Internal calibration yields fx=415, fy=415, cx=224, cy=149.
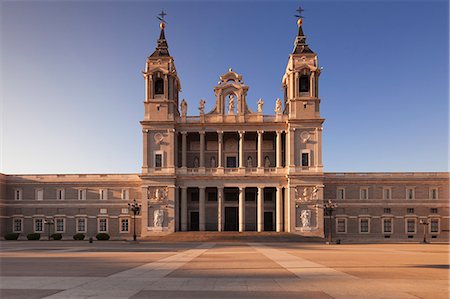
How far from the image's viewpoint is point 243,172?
67.1 m

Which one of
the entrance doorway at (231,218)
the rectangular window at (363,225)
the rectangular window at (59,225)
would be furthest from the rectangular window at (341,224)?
the rectangular window at (59,225)

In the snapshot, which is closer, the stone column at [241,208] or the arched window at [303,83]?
the stone column at [241,208]

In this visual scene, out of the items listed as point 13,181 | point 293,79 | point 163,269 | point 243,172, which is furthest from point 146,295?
point 13,181

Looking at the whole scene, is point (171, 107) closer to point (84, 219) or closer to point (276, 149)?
point (276, 149)

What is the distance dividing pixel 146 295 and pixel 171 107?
183ft

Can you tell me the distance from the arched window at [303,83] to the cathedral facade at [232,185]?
0.54 feet

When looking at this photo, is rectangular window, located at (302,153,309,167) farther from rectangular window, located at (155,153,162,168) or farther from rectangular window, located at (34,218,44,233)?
rectangular window, located at (34,218,44,233)

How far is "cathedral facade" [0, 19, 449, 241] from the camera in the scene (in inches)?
2601

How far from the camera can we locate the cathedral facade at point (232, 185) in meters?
66.1

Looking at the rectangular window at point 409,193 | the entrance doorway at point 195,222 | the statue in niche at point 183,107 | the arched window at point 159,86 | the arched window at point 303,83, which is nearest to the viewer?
the arched window at point 303,83

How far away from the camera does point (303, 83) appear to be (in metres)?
68.8

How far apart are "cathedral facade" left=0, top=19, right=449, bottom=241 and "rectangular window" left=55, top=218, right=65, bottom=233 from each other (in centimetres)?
17

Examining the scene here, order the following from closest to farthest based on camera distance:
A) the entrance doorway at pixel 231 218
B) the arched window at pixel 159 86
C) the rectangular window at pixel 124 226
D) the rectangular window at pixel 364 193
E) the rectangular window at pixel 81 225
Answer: the arched window at pixel 159 86 < the rectangular window at pixel 364 193 < the entrance doorway at pixel 231 218 < the rectangular window at pixel 124 226 < the rectangular window at pixel 81 225

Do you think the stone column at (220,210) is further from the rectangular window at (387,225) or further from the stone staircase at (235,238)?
the rectangular window at (387,225)
